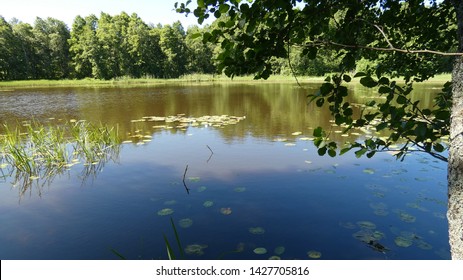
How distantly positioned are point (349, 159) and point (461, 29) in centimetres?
641

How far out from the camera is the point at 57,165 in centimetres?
749

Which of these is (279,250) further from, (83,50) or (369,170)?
(83,50)

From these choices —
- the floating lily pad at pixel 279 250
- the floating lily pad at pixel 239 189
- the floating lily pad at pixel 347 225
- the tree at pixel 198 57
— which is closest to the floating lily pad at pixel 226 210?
the floating lily pad at pixel 239 189

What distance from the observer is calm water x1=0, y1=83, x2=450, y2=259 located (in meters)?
4.21

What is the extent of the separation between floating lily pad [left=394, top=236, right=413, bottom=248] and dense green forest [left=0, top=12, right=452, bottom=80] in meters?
52.4

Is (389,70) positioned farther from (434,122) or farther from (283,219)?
(283,219)

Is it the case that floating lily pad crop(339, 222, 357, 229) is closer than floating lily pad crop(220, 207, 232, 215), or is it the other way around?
floating lily pad crop(339, 222, 357, 229)

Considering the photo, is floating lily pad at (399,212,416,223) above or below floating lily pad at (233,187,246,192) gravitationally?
below

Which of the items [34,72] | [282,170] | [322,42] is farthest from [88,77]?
[322,42]

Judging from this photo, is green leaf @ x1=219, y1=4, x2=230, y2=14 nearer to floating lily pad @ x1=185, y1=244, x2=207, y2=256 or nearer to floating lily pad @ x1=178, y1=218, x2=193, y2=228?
floating lily pad @ x1=185, y1=244, x2=207, y2=256

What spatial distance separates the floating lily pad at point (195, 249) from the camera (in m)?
4.08

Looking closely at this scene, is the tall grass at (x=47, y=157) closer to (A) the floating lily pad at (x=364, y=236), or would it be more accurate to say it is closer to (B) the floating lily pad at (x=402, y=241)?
(A) the floating lily pad at (x=364, y=236)

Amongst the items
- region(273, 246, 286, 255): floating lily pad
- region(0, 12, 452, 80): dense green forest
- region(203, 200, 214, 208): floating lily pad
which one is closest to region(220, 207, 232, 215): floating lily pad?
region(203, 200, 214, 208): floating lily pad

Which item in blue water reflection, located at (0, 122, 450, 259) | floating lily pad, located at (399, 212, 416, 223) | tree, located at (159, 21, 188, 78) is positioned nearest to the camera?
blue water reflection, located at (0, 122, 450, 259)
